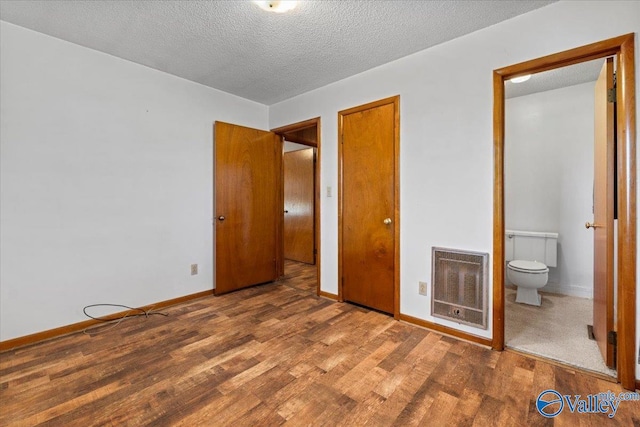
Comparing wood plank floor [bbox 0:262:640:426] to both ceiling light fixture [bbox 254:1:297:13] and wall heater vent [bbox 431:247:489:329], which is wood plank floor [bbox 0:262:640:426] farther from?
ceiling light fixture [bbox 254:1:297:13]

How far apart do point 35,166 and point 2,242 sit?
23.9 inches

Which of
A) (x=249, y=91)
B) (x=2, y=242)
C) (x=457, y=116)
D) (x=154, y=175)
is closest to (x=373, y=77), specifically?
(x=457, y=116)

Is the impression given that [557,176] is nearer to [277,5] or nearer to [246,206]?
[277,5]

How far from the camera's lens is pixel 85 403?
4.95ft

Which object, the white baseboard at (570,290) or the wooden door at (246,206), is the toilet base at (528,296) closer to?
the white baseboard at (570,290)

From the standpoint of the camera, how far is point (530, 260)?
10.9ft

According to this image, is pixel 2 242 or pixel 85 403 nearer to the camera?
pixel 85 403

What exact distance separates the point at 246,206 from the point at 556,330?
3.33m

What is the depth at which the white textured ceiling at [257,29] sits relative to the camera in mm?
1889

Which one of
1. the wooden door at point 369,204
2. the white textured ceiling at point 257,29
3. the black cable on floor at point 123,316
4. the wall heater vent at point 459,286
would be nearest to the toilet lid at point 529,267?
the wall heater vent at point 459,286

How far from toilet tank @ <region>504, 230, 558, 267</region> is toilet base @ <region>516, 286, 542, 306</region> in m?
0.56

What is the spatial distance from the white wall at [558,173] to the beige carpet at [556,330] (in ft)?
1.35

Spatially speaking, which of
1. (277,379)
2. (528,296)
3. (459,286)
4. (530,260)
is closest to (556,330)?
(528,296)

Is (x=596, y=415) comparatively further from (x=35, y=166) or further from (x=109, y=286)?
(x=35, y=166)
